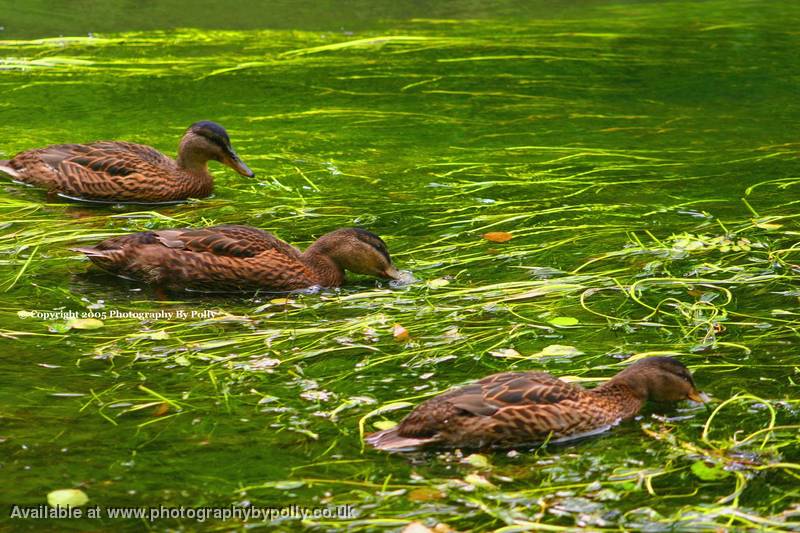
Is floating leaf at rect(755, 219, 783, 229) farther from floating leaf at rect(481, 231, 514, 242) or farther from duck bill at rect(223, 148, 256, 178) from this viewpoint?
duck bill at rect(223, 148, 256, 178)

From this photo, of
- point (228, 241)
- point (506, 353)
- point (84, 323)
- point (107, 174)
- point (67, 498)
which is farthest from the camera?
point (107, 174)

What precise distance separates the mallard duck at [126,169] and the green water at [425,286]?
192 mm

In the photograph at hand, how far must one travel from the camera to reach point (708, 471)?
4.53 m

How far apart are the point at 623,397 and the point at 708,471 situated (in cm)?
64

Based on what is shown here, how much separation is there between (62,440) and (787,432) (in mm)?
2811

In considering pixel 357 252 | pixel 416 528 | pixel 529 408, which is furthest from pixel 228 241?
pixel 416 528

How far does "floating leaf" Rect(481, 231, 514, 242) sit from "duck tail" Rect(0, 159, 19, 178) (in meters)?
3.49

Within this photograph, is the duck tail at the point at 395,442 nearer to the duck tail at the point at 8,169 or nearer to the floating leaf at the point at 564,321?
the floating leaf at the point at 564,321

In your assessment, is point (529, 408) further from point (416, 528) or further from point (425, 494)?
point (416, 528)

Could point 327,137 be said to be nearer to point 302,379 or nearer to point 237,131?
point 237,131

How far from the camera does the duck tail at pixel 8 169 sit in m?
8.80

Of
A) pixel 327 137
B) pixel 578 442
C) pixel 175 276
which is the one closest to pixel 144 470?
pixel 578 442

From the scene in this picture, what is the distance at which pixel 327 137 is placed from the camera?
10336 mm

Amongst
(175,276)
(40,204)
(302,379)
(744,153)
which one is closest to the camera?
(302,379)
